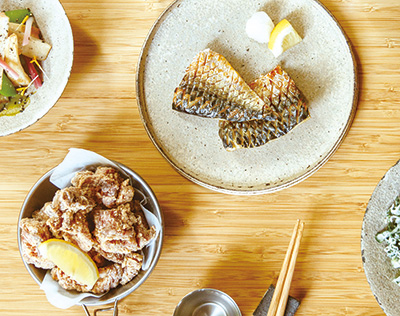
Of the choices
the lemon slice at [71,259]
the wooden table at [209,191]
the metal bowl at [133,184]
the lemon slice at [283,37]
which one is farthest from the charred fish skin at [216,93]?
the lemon slice at [71,259]

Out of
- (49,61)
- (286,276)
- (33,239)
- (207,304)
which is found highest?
(49,61)

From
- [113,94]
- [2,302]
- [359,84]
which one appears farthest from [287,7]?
[2,302]

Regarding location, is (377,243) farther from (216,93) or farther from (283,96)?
(216,93)

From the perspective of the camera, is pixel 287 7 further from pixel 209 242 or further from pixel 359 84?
pixel 209 242

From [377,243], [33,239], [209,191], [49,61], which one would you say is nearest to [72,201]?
[33,239]

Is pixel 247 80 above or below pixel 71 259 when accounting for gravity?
above
